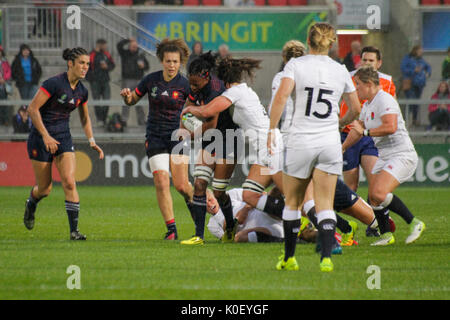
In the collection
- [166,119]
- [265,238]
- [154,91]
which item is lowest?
[265,238]

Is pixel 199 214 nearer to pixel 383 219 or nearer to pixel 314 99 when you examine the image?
pixel 383 219

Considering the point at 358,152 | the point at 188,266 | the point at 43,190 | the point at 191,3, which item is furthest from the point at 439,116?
the point at 188,266

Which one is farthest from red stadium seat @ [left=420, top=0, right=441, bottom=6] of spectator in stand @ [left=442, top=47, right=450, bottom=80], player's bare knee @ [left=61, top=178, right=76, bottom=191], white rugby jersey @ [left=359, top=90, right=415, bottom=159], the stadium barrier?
player's bare knee @ [left=61, top=178, right=76, bottom=191]

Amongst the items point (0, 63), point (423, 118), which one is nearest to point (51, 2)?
point (0, 63)

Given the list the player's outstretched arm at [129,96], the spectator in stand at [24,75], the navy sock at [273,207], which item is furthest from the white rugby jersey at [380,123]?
the spectator in stand at [24,75]

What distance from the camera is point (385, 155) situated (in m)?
9.10

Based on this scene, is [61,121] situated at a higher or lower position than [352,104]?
lower

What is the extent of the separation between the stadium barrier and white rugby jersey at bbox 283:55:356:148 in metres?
11.4

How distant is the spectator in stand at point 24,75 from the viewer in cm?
1891

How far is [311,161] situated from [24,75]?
1362 centimetres

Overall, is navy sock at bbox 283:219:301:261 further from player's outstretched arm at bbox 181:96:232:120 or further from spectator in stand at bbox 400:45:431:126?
spectator in stand at bbox 400:45:431:126

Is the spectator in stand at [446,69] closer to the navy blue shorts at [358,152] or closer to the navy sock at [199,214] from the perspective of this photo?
the navy blue shorts at [358,152]

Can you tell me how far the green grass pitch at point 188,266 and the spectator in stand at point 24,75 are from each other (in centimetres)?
777

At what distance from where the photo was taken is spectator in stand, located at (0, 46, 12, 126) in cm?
1809
